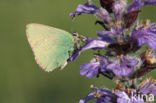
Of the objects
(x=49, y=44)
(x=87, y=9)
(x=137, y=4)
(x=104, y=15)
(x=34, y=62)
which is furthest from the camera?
(x=34, y=62)

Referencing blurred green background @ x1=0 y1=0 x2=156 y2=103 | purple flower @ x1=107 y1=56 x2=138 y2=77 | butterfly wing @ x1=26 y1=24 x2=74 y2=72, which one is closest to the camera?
purple flower @ x1=107 y1=56 x2=138 y2=77

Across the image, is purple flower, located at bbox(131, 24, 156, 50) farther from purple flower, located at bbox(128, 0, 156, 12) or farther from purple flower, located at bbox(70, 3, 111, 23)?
purple flower, located at bbox(70, 3, 111, 23)

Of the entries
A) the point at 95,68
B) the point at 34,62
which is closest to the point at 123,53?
the point at 95,68

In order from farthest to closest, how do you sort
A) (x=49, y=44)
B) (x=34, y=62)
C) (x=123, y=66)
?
(x=34, y=62) < (x=49, y=44) < (x=123, y=66)

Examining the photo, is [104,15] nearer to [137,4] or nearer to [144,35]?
[137,4]

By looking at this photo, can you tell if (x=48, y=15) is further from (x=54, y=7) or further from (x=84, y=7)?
(x=84, y=7)

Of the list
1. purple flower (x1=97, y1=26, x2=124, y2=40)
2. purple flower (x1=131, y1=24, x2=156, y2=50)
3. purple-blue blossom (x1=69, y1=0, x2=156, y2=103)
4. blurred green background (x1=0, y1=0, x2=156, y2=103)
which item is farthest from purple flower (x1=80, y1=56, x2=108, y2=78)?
blurred green background (x1=0, y1=0, x2=156, y2=103)

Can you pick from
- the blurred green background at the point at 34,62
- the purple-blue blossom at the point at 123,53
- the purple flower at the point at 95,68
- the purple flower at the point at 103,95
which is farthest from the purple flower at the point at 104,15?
the blurred green background at the point at 34,62

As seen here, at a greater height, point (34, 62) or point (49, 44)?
point (49, 44)
